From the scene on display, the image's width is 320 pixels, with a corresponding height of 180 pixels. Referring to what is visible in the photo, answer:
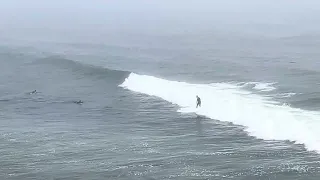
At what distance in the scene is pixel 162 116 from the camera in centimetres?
4638

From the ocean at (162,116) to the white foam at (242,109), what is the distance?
106 millimetres

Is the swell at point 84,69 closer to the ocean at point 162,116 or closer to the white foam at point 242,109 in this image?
the ocean at point 162,116

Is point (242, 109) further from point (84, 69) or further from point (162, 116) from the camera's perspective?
point (84, 69)

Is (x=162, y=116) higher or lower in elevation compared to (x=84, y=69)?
lower

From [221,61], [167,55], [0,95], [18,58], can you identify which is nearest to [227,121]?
[0,95]

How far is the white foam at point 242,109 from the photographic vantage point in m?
37.6

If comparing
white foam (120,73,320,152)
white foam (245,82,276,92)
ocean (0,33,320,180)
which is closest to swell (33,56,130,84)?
ocean (0,33,320,180)

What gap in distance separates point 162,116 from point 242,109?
705 cm

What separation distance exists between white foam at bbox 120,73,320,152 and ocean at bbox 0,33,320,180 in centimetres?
11

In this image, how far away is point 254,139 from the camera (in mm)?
37031

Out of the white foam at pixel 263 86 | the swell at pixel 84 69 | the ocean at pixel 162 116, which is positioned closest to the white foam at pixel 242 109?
the ocean at pixel 162 116

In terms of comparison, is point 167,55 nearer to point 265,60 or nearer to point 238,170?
point 265,60

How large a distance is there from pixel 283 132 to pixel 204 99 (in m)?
14.9

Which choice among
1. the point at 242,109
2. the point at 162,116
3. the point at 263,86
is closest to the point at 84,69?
the point at 263,86
